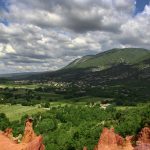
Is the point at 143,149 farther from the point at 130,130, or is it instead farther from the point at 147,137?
the point at 130,130

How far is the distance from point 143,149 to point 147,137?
633 inches

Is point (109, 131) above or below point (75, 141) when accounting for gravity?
above

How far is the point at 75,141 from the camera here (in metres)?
168

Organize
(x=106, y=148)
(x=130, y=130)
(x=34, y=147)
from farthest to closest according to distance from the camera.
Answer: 1. (x=130, y=130)
2. (x=106, y=148)
3. (x=34, y=147)

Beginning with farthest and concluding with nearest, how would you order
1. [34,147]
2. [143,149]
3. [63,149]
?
[63,149]
[34,147]
[143,149]

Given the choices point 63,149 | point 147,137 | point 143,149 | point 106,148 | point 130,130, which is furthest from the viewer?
point 130,130

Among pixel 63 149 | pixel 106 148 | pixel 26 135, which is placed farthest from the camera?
pixel 63 149

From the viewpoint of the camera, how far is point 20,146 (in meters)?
58.7

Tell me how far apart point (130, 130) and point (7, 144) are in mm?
129464

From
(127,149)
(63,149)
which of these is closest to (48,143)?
(63,149)

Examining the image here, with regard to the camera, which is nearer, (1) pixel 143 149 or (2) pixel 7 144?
(1) pixel 143 149

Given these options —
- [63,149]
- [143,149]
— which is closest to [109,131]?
[143,149]

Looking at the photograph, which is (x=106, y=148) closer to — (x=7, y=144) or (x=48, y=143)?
(x=7, y=144)

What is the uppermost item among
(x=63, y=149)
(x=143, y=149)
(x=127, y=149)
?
(x=143, y=149)
